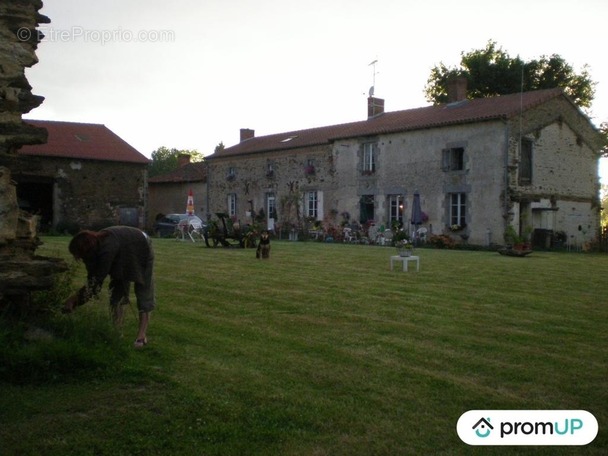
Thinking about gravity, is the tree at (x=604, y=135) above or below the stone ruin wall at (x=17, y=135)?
above

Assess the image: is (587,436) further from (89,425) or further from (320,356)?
(89,425)

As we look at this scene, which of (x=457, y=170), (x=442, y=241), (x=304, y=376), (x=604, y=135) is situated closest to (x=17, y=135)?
(x=304, y=376)

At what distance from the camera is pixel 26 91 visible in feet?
19.3

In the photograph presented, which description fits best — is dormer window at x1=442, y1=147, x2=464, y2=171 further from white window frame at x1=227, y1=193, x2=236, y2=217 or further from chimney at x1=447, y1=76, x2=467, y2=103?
white window frame at x1=227, y1=193, x2=236, y2=217

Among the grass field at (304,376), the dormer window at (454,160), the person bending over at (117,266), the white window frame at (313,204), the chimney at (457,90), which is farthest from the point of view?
the white window frame at (313,204)

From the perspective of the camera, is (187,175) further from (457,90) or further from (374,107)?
(457,90)

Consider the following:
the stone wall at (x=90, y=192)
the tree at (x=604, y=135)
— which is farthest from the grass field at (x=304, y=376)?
the stone wall at (x=90, y=192)

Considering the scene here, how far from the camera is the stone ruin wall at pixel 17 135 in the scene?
18.1ft

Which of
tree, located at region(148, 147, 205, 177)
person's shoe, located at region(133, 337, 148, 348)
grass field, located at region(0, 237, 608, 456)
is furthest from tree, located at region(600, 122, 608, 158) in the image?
tree, located at region(148, 147, 205, 177)

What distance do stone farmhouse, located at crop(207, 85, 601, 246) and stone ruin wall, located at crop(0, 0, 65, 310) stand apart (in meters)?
18.7

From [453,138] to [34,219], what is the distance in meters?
23.1

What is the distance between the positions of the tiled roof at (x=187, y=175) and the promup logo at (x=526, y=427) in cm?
3740

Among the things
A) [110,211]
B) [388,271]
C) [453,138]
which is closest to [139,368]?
[388,271]

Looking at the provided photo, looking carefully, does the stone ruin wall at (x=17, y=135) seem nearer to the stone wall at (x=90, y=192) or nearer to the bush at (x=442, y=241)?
the bush at (x=442, y=241)
